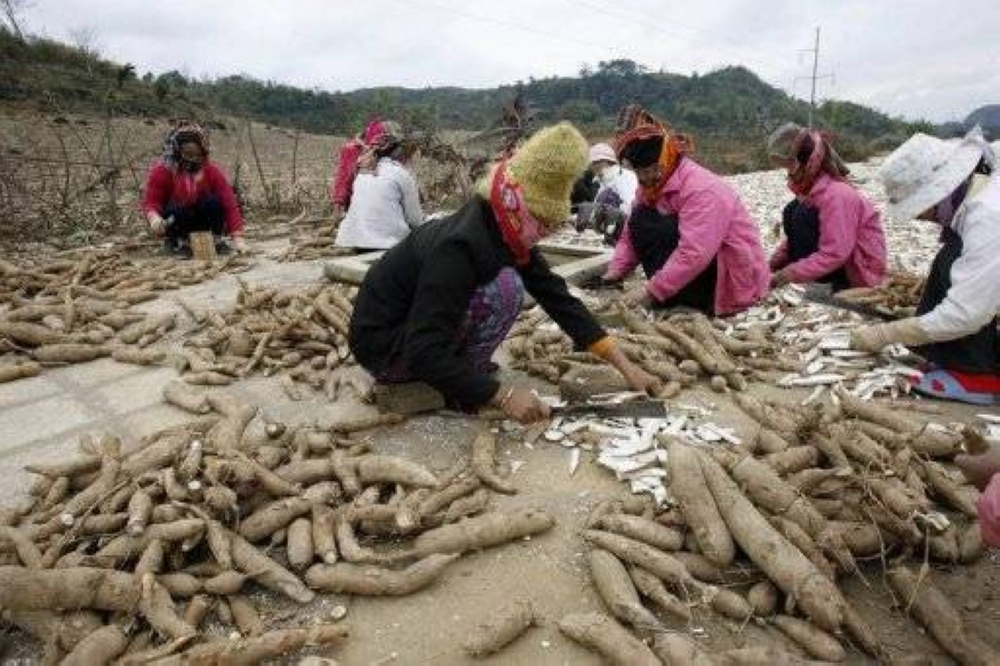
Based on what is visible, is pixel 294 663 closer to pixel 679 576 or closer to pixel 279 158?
pixel 679 576

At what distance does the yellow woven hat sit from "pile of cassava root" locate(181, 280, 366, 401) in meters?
1.32

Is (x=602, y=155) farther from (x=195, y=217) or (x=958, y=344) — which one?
(x=958, y=344)

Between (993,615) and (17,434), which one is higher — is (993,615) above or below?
above

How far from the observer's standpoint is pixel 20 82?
17562 millimetres

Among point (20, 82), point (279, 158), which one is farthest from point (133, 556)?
point (20, 82)

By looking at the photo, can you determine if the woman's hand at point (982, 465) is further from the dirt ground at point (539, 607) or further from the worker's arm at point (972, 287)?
the worker's arm at point (972, 287)

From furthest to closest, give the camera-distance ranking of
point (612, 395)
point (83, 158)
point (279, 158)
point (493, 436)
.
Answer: point (279, 158) → point (83, 158) → point (612, 395) → point (493, 436)

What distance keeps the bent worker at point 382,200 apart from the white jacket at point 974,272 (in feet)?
13.1

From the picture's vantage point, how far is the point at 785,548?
2.04m

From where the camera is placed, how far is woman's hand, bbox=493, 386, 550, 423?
9.38ft

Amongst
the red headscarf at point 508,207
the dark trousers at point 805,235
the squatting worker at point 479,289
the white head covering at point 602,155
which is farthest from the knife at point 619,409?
the white head covering at point 602,155

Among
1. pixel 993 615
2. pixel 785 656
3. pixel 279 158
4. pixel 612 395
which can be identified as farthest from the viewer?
pixel 279 158

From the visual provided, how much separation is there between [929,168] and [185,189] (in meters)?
5.67

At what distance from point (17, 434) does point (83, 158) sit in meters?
10.4
